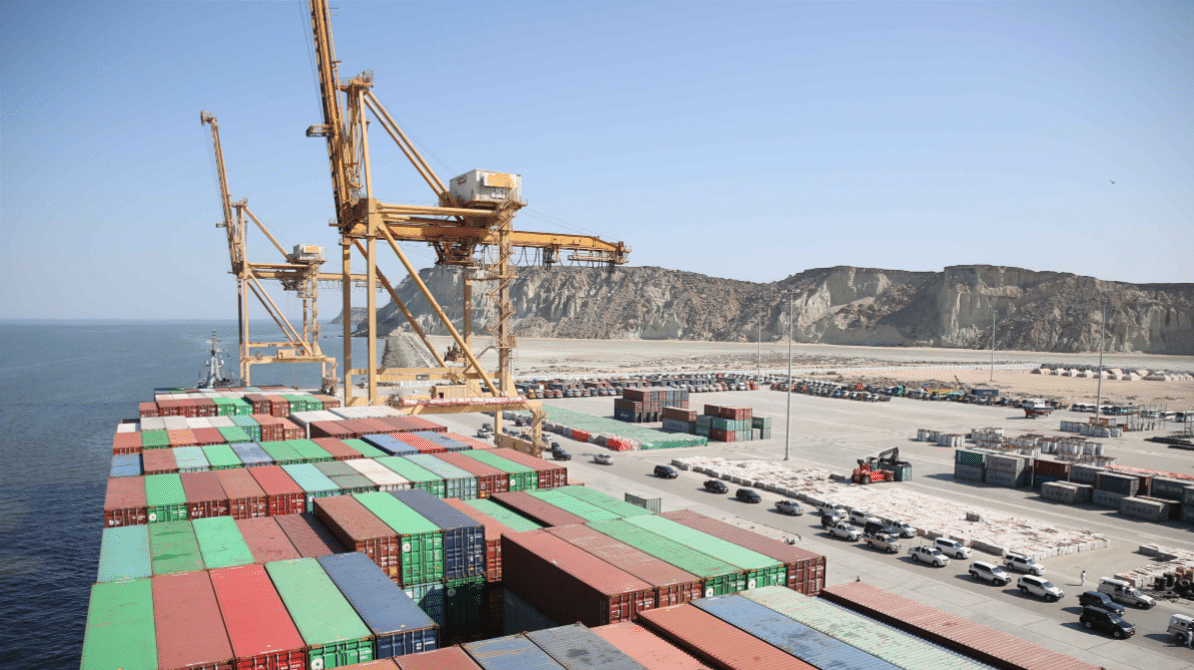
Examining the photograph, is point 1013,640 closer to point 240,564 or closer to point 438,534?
point 438,534

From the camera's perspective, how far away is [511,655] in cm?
1349

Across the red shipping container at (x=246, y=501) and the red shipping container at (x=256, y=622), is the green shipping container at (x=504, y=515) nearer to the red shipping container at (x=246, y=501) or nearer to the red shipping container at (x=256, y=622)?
the red shipping container at (x=246, y=501)

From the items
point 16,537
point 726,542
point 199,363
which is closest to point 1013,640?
point 726,542

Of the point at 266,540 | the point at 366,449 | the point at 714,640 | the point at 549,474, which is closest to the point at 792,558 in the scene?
the point at 714,640

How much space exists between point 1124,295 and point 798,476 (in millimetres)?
172159

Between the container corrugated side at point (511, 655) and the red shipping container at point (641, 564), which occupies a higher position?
the red shipping container at point (641, 564)

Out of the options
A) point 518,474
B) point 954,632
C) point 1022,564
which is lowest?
point 1022,564

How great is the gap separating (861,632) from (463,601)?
33.6 feet

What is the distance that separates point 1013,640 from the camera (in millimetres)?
15250

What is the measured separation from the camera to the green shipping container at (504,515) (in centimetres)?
2267

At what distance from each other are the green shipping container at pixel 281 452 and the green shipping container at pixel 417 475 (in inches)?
146

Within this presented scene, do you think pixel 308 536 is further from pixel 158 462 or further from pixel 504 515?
pixel 158 462

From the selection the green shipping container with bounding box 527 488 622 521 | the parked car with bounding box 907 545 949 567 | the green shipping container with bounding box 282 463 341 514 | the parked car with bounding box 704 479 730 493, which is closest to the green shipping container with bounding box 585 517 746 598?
the green shipping container with bounding box 527 488 622 521

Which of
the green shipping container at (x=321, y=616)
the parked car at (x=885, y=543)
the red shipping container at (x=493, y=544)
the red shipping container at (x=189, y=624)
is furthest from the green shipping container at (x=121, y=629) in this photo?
the parked car at (x=885, y=543)
